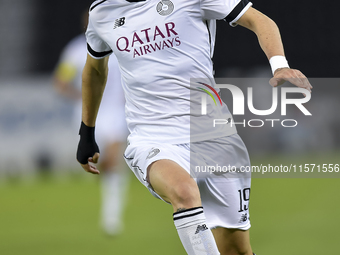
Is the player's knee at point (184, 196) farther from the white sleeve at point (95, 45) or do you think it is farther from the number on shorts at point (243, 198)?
the white sleeve at point (95, 45)

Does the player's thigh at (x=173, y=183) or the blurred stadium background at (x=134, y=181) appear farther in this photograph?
the blurred stadium background at (x=134, y=181)

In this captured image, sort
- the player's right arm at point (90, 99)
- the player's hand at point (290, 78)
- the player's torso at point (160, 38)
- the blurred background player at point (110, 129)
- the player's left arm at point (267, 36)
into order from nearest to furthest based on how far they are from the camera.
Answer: the player's hand at point (290, 78)
the player's left arm at point (267, 36)
the player's torso at point (160, 38)
the player's right arm at point (90, 99)
the blurred background player at point (110, 129)

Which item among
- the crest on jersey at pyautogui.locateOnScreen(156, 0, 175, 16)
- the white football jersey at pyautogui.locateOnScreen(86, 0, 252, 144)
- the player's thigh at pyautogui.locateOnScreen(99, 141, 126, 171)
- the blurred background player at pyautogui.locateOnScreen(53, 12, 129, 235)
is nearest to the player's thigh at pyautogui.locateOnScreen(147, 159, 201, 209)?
the white football jersey at pyautogui.locateOnScreen(86, 0, 252, 144)

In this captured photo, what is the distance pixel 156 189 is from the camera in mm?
2820

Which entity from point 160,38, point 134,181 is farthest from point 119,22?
point 134,181

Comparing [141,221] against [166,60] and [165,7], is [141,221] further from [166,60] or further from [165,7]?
[165,7]

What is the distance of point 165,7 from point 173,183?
3.18ft

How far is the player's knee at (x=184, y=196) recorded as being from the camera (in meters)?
2.62

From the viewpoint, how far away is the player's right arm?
3502 mm

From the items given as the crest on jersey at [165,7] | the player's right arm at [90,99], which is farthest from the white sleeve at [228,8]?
the player's right arm at [90,99]

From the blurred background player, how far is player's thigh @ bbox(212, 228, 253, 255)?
2.20 m

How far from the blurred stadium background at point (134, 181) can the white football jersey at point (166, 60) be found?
1845 millimetres

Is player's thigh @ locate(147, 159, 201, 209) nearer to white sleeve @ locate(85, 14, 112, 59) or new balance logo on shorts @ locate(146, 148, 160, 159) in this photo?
new balance logo on shorts @ locate(146, 148, 160, 159)

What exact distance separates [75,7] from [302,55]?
202 inches
